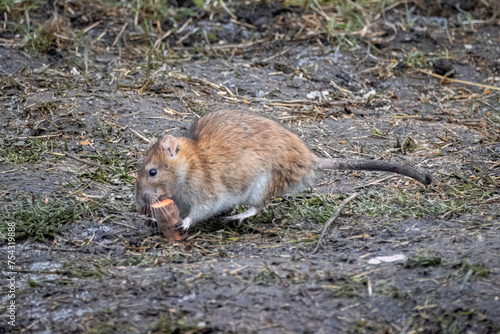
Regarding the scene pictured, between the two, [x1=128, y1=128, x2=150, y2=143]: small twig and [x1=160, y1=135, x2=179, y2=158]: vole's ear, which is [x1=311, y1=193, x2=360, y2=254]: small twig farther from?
[x1=128, y1=128, x2=150, y2=143]: small twig

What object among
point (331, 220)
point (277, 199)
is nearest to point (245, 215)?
point (277, 199)

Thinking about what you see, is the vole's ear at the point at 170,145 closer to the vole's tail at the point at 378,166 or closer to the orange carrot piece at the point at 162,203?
the orange carrot piece at the point at 162,203

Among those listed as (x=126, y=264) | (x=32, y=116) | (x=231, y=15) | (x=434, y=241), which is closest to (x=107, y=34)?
(x=231, y=15)

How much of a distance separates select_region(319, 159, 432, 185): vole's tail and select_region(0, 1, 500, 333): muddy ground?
14.6 inches

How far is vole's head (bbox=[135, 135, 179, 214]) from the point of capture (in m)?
4.44

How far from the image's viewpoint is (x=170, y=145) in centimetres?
457

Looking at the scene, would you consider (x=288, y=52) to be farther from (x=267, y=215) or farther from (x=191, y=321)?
(x=191, y=321)

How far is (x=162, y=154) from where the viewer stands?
15.0 ft

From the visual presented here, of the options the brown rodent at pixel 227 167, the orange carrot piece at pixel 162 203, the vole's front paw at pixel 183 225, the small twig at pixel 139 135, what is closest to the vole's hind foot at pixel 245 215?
the brown rodent at pixel 227 167

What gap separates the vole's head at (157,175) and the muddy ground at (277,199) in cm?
36

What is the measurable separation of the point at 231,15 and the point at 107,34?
2163mm

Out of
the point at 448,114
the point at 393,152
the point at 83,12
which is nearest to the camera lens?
the point at 393,152

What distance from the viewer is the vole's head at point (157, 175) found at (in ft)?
14.6

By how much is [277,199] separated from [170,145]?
1428 millimetres
